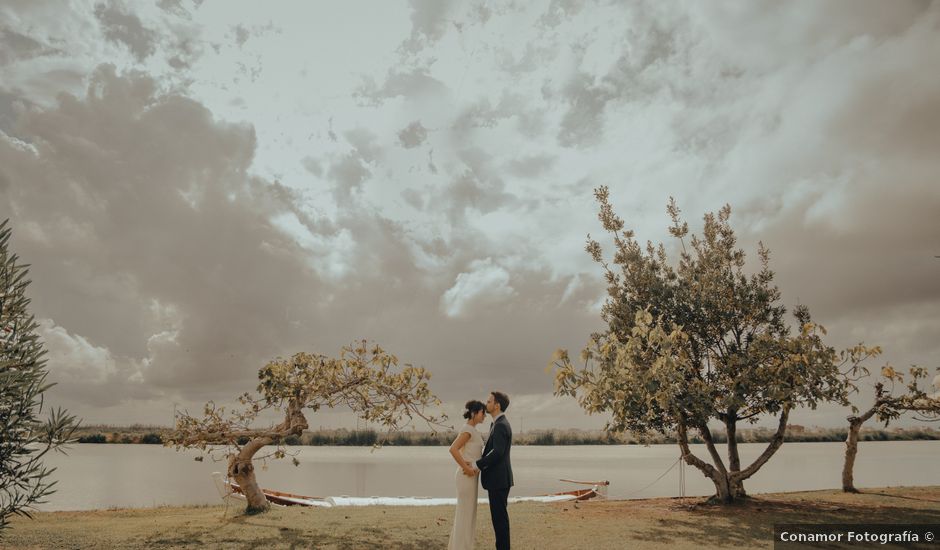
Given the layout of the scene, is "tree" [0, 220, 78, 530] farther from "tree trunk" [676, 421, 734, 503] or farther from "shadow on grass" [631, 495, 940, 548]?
"tree trunk" [676, 421, 734, 503]

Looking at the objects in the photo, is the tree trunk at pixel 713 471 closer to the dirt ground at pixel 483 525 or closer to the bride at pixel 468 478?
the dirt ground at pixel 483 525

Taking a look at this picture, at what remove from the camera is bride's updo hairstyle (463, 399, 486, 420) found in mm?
9914

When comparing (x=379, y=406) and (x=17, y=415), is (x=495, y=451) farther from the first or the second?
(x=379, y=406)

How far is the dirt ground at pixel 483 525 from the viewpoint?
12.9m

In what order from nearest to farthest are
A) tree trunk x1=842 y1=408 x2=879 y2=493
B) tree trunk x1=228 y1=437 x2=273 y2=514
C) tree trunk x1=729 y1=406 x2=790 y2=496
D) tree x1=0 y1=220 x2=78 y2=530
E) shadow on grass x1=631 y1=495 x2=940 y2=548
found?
tree x1=0 y1=220 x2=78 y2=530 < shadow on grass x1=631 y1=495 x2=940 y2=548 < tree trunk x1=228 y1=437 x2=273 y2=514 < tree trunk x1=729 y1=406 x2=790 y2=496 < tree trunk x1=842 y1=408 x2=879 y2=493

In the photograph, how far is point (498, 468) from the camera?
386 inches

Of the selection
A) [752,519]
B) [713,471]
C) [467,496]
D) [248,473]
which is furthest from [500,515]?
[713,471]

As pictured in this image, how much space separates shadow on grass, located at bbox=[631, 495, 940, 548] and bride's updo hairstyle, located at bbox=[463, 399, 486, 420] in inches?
258

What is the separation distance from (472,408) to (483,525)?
691 cm

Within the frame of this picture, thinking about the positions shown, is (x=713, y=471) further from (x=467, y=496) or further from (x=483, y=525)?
(x=467, y=496)

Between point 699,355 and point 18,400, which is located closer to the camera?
point 18,400

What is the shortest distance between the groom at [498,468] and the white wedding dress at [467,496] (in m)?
0.16

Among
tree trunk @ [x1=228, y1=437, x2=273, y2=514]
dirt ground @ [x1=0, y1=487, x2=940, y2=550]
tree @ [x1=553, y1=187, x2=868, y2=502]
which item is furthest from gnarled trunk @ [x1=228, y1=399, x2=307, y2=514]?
tree @ [x1=553, y1=187, x2=868, y2=502]

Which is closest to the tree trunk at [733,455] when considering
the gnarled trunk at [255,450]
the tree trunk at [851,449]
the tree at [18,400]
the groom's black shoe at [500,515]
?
the tree trunk at [851,449]
